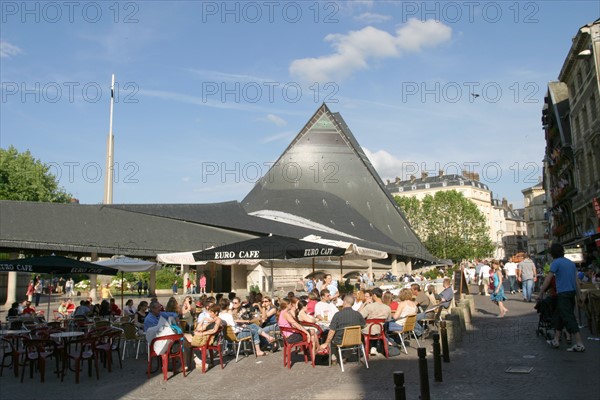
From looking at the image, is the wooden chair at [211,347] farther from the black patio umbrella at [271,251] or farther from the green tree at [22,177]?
the green tree at [22,177]

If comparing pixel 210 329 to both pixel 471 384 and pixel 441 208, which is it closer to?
pixel 471 384

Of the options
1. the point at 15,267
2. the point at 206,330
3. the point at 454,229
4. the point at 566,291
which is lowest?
the point at 206,330

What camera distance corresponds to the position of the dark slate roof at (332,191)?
4778cm

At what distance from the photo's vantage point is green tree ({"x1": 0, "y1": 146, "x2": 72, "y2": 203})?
4788cm

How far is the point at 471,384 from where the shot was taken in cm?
690

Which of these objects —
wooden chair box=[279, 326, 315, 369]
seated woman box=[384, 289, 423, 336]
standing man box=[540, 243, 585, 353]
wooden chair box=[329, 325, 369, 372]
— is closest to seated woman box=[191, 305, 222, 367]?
wooden chair box=[279, 326, 315, 369]

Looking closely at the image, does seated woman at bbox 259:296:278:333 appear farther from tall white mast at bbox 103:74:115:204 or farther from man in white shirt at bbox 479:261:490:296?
tall white mast at bbox 103:74:115:204

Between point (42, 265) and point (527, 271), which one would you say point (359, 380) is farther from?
point (527, 271)

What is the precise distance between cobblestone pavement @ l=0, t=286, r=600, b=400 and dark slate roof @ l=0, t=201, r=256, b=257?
799 inches

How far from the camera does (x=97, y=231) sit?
30875 mm

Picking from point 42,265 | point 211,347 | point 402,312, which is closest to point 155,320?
point 211,347

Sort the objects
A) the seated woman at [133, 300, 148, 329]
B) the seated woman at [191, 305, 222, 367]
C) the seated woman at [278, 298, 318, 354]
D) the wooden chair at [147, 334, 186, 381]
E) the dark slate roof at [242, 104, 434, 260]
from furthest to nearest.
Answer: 1. the dark slate roof at [242, 104, 434, 260]
2. the seated woman at [133, 300, 148, 329]
3. the seated woman at [278, 298, 318, 354]
4. the seated woman at [191, 305, 222, 367]
5. the wooden chair at [147, 334, 186, 381]

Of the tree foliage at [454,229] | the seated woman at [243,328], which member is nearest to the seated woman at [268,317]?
the seated woman at [243,328]

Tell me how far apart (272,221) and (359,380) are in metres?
35.0
